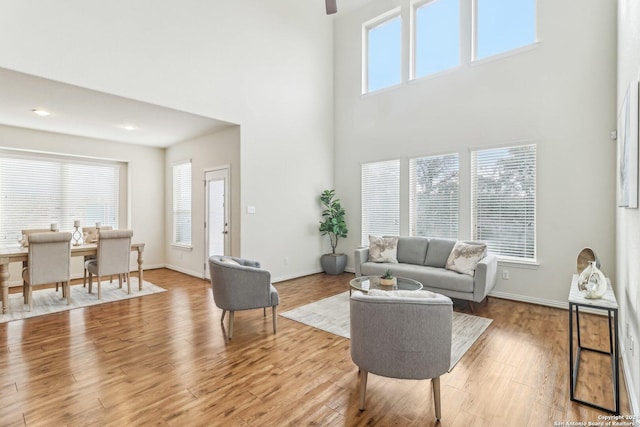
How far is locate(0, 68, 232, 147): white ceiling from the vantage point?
12.1 ft

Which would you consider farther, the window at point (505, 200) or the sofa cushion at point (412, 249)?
the sofa cushion at point (412, 249)

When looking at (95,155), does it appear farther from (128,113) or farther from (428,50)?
(428,50)

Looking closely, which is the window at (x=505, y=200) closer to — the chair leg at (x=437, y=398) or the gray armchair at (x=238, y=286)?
the chair leg at (x=437, y=398)

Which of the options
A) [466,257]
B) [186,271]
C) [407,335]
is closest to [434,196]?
[466,257]

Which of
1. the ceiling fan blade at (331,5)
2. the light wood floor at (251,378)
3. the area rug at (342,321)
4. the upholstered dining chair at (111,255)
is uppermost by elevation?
the ceiling fan blade at (331,5)

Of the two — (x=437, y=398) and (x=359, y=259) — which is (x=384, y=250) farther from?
(x=437, y=398)

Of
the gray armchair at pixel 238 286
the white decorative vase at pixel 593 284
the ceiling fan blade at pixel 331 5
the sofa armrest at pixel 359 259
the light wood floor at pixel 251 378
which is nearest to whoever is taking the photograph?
the light wood floor at pixel 251 378

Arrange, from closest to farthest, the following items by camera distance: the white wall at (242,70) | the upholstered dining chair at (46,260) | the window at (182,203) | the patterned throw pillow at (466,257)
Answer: the white wall at (242,70) → the upholstered dining chair at (46,260) → the patterned throw pillow at (466,257) → the window at (182,203)

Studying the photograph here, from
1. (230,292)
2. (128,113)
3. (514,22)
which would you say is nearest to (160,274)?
(128,113)

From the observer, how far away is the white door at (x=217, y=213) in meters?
5.54

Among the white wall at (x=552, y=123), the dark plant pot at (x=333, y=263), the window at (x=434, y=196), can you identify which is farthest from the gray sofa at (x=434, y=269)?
the dark plant pot at (x=333, y=263)

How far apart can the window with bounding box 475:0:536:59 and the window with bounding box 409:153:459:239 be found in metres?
1.77

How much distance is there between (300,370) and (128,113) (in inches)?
173

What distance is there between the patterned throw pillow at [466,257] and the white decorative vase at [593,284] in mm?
1658
